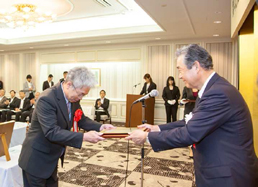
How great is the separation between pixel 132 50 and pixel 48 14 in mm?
3750

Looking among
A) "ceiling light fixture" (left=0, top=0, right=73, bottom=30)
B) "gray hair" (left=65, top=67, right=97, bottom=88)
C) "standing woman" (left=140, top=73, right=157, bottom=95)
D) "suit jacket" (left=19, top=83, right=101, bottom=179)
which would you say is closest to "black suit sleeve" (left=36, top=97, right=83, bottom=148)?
"suit jacket" (left=19, top=83, right=101, bottom=179)

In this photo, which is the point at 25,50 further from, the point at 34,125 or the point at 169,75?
the point at 34,125

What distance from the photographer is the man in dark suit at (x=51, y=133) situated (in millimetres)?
1788

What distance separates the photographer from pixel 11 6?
6770 millimetres

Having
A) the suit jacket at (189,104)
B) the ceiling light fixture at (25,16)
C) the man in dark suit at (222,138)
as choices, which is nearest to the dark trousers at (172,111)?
the suit jacket at (189,104)

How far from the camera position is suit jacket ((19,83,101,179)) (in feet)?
5.82

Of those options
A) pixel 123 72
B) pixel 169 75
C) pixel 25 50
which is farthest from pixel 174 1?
pixel 25 50

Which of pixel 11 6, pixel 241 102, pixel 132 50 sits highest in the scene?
pixel 11 6

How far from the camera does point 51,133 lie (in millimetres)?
1752

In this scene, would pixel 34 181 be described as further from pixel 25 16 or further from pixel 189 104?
pixel 25 16

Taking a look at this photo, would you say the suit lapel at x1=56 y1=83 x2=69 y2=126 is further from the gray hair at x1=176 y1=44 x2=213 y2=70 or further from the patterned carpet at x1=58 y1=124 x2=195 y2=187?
the patterned carpet at x1=58 y1=124 x2=195 y2=187

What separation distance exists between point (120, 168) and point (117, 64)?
660 centimetres

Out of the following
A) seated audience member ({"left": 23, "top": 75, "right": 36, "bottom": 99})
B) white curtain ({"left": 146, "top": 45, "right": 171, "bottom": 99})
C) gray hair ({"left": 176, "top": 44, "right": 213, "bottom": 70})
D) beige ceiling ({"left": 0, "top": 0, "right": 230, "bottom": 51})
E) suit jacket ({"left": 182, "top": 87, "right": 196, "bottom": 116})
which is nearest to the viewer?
gray hair ({"left": 176, "top": 44, "right": 213, "bottom": 70})

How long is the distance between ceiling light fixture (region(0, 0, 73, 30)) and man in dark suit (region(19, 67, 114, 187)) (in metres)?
5.19
